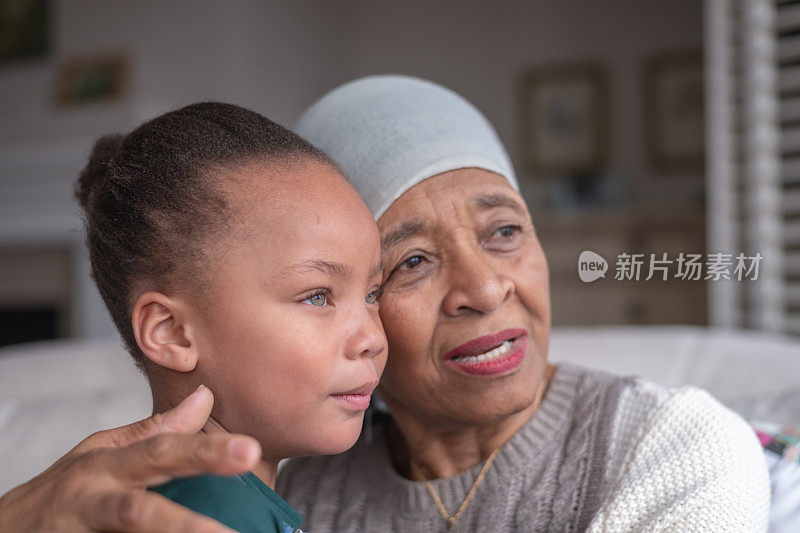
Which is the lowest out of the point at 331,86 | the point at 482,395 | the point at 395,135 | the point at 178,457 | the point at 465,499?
the point at 465,499

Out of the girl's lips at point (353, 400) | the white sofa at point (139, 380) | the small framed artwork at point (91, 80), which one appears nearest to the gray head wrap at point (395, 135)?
the girl's lips at point (353, 400)

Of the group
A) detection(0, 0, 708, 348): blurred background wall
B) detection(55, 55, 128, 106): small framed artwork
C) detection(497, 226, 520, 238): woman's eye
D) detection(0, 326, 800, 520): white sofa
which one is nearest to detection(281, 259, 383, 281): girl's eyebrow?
detection(497, 226, 520, 238): woman's eye

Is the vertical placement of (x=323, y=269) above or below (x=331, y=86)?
above

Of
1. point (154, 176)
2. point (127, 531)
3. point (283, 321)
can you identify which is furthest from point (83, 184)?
point (127, 531)

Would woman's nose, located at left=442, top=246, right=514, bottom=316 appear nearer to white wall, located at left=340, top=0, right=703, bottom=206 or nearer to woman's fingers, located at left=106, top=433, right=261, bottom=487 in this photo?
woman's fingers, located at left=106, top=433, right=261, bottom=487

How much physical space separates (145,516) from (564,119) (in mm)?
5159

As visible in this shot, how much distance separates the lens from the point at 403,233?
1216 millimetres

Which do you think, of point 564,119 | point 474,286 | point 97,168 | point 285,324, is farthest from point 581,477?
point 564,119

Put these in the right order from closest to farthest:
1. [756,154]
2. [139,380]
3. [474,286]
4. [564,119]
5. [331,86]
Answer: [474,286]
[139,380]
[756,154]
[564,119]
[331,86]

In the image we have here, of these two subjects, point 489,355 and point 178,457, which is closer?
point 178,457

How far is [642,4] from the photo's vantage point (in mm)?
5270

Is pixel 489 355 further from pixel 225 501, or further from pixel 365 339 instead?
pixel 225 501

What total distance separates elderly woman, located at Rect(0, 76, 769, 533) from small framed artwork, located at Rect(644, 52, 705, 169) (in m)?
4.10

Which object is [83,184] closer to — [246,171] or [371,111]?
[246,171]
